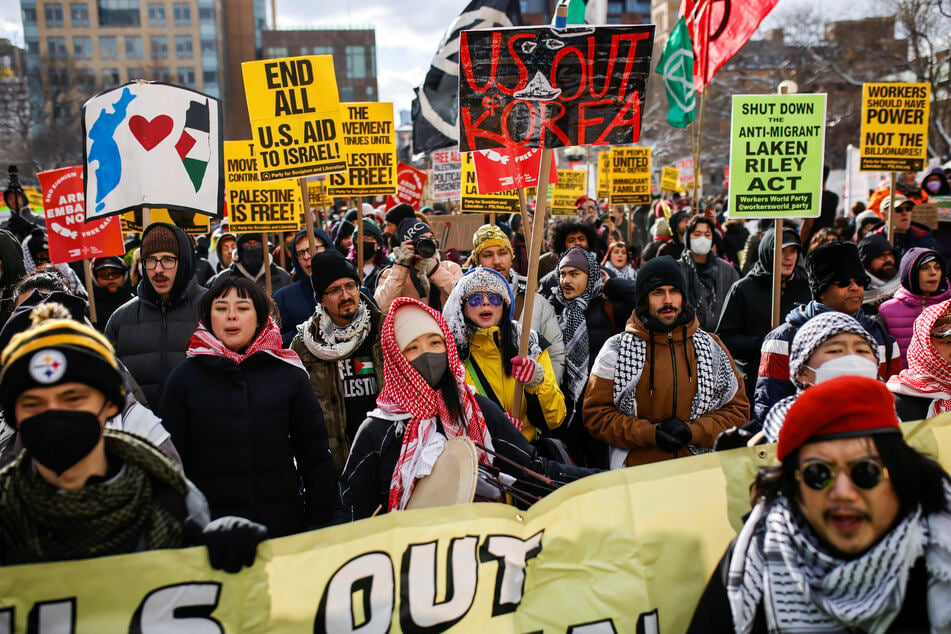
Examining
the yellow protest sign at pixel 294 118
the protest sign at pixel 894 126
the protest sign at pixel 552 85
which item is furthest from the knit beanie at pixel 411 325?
the protest sign at pixel 894 126

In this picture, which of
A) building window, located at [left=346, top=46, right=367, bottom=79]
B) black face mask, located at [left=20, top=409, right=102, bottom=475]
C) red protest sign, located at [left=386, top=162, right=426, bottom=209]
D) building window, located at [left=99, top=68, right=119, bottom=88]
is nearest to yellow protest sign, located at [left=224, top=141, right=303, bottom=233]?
red protest sign, located at [left=386, top=162, right=426, bottom=209]

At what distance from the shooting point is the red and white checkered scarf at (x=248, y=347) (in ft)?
11.4

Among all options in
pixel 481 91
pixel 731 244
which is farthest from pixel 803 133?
pixel 731 244

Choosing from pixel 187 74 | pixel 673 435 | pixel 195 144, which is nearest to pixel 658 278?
pixel 673 435

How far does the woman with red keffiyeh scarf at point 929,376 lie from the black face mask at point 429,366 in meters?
2.07

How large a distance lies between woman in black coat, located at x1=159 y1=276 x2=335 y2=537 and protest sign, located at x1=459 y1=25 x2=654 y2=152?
150 centimetres

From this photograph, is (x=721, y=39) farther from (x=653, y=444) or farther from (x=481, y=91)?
(x=653, y=444)

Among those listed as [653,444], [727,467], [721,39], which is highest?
[721,39]

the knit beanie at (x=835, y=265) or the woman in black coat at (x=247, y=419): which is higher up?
the knit beanie at (x=835, y=265)

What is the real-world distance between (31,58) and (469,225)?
8816cm

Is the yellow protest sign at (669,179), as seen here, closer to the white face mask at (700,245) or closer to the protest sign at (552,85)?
the white face mask at (700,245)

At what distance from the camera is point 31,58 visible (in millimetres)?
83188

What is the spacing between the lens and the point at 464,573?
8.23 feet

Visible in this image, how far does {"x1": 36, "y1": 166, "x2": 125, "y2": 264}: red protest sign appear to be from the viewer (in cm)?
650
